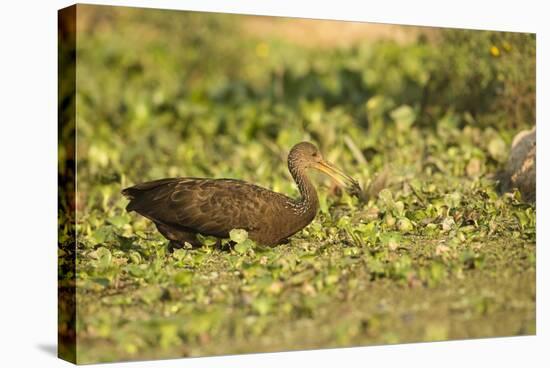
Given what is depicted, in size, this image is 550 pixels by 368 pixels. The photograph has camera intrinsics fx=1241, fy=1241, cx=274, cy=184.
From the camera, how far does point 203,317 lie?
891 cm

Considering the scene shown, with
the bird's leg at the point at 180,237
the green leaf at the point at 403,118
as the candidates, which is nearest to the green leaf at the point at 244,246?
the bird's leg at the point at 180,237

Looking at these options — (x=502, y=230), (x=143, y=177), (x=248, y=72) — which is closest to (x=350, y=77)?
(x=248, y=72)

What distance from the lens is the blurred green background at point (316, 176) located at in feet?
30.0

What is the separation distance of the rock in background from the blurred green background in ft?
0.52

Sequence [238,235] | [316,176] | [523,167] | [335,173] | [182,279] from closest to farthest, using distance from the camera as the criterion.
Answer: [182,279] → [238,235] → [335,173] → [523,167] → [316,176]

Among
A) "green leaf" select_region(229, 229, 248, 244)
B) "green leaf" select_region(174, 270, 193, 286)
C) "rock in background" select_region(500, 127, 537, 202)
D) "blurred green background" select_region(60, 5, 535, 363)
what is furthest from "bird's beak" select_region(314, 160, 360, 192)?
"green leaf" select_region(174, 270, 193, 286)

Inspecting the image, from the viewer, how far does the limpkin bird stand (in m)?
9.96

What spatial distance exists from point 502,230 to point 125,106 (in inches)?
241

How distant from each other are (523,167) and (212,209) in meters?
3.04

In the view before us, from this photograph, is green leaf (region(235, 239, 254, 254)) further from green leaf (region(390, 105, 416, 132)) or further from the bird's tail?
green leaf (region(390, 105, 416, 132))

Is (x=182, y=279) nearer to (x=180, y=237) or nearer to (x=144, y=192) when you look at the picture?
(x=180, y=237)

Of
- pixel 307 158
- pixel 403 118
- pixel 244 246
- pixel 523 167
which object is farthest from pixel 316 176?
pixel 244 246

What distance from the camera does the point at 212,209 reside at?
9.95m

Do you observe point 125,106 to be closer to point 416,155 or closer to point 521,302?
point 416,155
